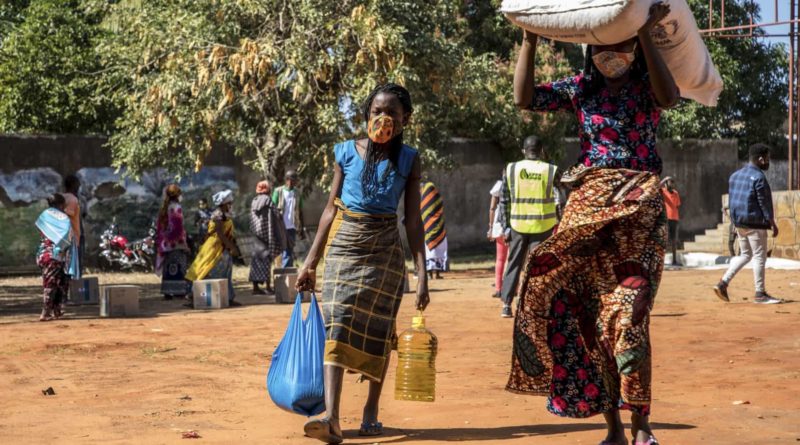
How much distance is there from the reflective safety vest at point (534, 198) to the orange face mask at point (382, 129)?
571cm

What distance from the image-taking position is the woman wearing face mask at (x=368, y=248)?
243 inches

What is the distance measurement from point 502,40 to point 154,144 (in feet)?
34.7

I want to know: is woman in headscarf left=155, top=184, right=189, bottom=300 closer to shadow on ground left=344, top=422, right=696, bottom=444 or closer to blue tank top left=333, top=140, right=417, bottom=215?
blue tank top left=333, top=140, right=417, bottom=215

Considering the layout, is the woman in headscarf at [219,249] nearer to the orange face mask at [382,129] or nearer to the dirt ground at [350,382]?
the dirt ground at [350,382]

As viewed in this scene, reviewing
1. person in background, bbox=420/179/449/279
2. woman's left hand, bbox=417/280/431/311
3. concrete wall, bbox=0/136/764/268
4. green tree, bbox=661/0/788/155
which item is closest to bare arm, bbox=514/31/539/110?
woman's left hand, bbox=417/280/431/311

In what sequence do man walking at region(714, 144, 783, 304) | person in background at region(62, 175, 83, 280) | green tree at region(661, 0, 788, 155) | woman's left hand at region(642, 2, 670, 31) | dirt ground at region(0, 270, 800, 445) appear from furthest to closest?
green tree at region(661, 0, 788, 155), person in background at region(62, 175, 83, 280), man walking at region(714, 144, 783, 304), dirt ground at region(0, 270, 800, 445), woman's left hand at region(642, 2, 670, 31)

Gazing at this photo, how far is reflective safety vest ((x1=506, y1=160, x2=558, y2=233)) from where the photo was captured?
1178 cm

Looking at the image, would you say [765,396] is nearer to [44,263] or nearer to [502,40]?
[44,263]

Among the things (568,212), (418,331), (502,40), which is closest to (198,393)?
(418,331)

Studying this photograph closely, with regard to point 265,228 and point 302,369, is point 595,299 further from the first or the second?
point 265,228

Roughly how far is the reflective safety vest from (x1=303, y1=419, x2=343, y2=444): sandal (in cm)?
625

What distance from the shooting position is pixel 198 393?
26.2 ft

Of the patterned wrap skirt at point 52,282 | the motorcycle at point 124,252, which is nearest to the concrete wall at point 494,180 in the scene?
the motorcycle at point 124,252

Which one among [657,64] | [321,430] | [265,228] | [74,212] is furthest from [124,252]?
[657,64]
